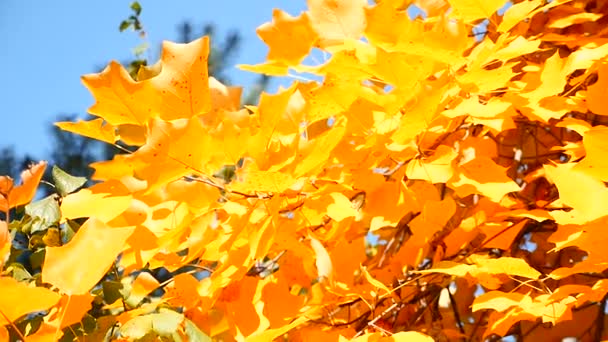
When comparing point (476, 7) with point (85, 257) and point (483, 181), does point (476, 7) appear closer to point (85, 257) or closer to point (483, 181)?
point (483, 181)

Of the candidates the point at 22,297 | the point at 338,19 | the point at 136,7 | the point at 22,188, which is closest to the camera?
the point at 22,297

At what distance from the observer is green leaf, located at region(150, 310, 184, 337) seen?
2.12 feet

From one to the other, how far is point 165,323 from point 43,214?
17cm

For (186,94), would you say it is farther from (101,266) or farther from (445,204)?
(445,204)

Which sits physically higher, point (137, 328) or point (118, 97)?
point (118, 97)

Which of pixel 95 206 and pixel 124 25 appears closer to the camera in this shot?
pixel 95 206

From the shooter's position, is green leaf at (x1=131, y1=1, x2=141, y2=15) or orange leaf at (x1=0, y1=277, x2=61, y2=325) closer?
orange leaf at (x1=0, y1=277, x2=61, y2=325)

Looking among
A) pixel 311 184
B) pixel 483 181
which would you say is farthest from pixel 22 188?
pixel 483 181

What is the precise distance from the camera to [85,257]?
1.92 feet

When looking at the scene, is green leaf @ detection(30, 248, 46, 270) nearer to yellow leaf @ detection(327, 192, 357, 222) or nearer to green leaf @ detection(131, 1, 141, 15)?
yellow leaf @ detection(327, 192, 357, 222)

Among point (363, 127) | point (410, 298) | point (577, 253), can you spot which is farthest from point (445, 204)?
point (577, 253)

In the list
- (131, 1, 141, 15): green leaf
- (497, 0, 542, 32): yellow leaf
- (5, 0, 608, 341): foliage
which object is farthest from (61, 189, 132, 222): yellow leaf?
(131, 1, 141, 15): green leaf

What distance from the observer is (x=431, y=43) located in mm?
646

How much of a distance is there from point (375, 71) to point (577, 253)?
532 mm
